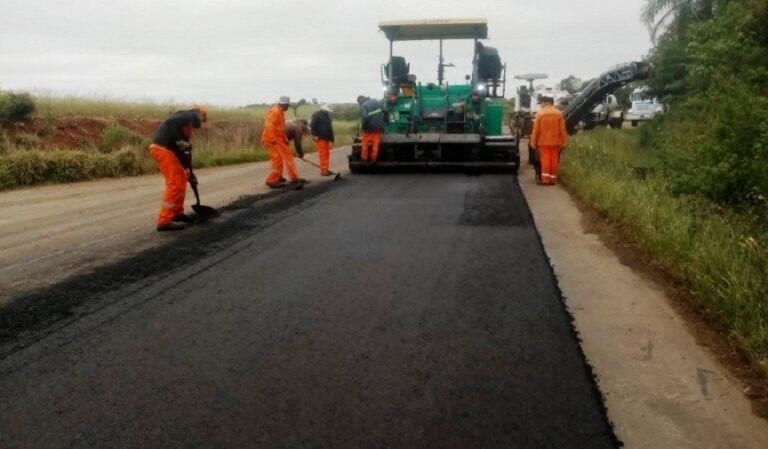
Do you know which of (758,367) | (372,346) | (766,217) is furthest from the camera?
(766,217)

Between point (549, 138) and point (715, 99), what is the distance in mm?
3220

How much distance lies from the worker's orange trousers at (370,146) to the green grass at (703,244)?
397 centimetres

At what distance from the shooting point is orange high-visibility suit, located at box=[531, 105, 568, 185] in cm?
1186

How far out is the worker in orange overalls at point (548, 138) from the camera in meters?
11.9

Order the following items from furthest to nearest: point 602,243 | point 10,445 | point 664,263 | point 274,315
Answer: point 602,243, point 664,263, point 274,315, point 10,445

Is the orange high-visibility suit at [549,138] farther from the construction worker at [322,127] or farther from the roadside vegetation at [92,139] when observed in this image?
the roadside vegetation at [92,139]

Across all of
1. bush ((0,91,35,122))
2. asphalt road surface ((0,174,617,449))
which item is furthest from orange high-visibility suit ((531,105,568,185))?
bush ((0,91,35,122))

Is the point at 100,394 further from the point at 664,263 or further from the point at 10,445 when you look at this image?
the point at 664,263

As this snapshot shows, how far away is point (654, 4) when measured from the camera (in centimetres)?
2705

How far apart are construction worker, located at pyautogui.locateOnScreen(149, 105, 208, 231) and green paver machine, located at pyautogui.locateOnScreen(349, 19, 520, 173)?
232 inches

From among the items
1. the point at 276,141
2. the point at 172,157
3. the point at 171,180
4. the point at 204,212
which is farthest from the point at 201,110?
the point at 276,141

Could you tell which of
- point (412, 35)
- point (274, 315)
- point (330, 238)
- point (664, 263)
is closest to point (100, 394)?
point (274, 315)

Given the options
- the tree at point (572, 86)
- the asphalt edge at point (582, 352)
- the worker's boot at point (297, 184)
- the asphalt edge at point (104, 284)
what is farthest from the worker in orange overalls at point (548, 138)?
the tree at point (572, 86)

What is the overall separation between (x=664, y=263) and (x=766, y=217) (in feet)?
11.1
